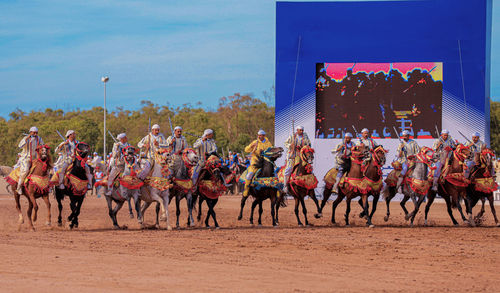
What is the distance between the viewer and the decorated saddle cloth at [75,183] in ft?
60.1

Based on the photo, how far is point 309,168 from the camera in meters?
19.3

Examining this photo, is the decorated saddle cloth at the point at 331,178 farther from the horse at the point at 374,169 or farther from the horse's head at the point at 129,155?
the horse's head at the point at 129,155

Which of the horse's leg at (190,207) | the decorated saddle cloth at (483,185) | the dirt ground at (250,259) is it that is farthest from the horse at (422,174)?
the horse's leg at (190,207)

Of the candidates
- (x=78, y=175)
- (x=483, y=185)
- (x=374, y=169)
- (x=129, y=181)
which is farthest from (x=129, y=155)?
(x=483, y=185)

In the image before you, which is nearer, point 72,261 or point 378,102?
point 72,261

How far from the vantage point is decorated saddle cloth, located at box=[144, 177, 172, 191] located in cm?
1797

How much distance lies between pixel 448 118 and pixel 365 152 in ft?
Result: 47.8

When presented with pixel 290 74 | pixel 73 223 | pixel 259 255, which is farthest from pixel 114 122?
pixel 259 255

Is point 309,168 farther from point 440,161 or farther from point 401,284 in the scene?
point 401,284

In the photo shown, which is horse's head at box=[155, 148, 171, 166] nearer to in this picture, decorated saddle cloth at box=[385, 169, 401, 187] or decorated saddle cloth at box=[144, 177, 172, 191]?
decorated saddle cloth at box=[144, 177, 172, 191]

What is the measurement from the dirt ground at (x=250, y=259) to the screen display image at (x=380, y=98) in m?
13.3

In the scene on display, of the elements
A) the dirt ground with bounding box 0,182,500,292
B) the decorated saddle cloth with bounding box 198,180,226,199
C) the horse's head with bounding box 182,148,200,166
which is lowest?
the dirt ground with bounding box 0,182,500,292

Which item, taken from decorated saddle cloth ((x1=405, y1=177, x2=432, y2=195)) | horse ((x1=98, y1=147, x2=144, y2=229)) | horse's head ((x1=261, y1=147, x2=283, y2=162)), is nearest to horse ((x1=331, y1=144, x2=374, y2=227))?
decorated saddle cloth ((x1=405, y1=177, x2=432, y2=195))

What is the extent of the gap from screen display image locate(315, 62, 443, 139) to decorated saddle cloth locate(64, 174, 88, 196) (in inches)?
656
